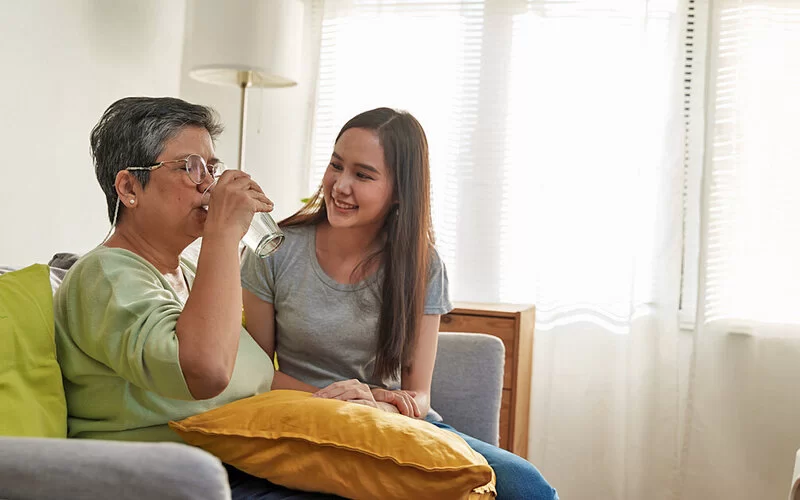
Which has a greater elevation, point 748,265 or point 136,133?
point 136,133

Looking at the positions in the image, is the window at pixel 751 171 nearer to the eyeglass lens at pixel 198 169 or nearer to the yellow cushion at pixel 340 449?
the yellow cushion at pixel 340 449

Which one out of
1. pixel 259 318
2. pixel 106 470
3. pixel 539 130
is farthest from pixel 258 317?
pixel 539 130

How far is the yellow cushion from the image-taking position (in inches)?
44.4

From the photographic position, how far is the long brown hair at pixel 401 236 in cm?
171

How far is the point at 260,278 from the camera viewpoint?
173 centimetres

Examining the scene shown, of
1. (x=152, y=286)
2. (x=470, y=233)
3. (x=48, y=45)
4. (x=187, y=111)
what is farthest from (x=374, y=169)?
(x=470, y=233)

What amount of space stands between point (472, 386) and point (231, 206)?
91cm

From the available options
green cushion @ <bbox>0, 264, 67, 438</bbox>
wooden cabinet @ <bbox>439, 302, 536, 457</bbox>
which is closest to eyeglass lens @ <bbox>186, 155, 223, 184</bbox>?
green cushion @ <bbox>0, 264, 67, 438</bbox>

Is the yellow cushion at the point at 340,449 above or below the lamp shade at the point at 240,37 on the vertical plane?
below

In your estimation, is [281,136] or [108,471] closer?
[108,471]

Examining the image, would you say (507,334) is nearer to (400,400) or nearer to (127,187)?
(400,400)

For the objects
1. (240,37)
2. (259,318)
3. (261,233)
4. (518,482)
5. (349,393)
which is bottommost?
(518,482)

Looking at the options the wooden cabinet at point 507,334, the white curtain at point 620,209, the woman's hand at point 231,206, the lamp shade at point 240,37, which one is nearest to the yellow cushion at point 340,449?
the woman's hand at point 231,206

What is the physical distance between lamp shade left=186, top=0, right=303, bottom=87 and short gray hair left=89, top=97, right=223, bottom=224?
156 centimetres
